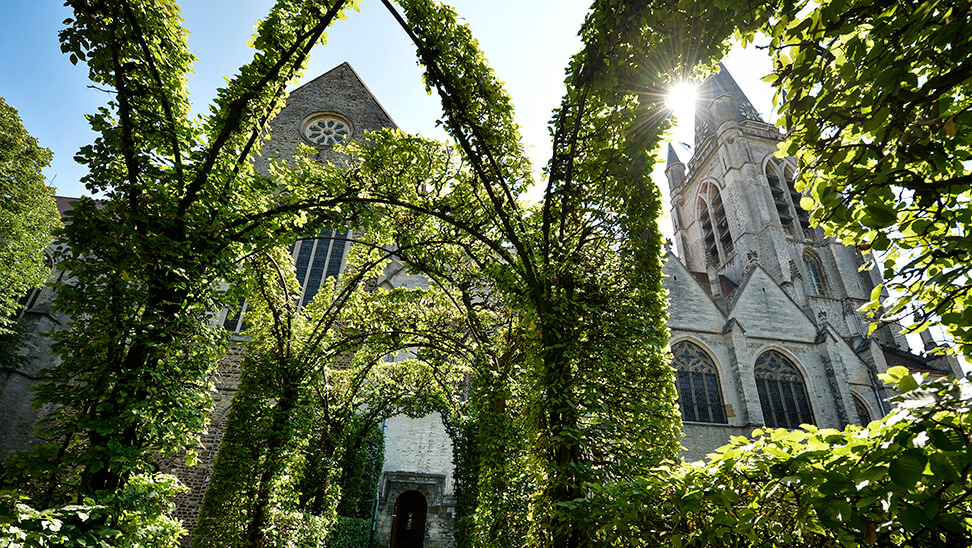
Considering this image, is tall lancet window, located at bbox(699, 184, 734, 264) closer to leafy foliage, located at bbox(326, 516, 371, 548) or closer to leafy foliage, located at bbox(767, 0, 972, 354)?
leafy foliage, located at bbox(326, 516, 371, 548)

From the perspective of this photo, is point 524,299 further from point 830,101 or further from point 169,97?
point 169,97

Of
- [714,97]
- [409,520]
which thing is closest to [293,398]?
[409,520]

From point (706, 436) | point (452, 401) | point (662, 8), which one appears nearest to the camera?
point (662, 8)

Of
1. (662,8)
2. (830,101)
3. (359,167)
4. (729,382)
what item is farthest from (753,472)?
(729,382)

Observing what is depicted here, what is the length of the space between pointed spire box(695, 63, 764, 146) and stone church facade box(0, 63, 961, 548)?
7.07m

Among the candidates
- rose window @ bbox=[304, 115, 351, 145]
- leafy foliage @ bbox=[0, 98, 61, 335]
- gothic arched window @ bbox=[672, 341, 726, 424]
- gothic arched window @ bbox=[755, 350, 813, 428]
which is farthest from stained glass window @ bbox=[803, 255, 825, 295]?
leafy foliage @ bbox=[0, 98, 61, 335]

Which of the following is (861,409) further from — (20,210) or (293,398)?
(20,210)

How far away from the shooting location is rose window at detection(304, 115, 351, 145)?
1955 centimetres

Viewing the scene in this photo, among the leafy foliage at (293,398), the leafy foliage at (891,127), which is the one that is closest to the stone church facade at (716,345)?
the leafy foliage at (293,398)

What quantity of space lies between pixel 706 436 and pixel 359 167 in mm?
15715

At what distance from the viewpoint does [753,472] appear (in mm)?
1944

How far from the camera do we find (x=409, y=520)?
65.5 feet

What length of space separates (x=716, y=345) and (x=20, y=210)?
24.4 m

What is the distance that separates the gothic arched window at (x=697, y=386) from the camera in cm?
1686
